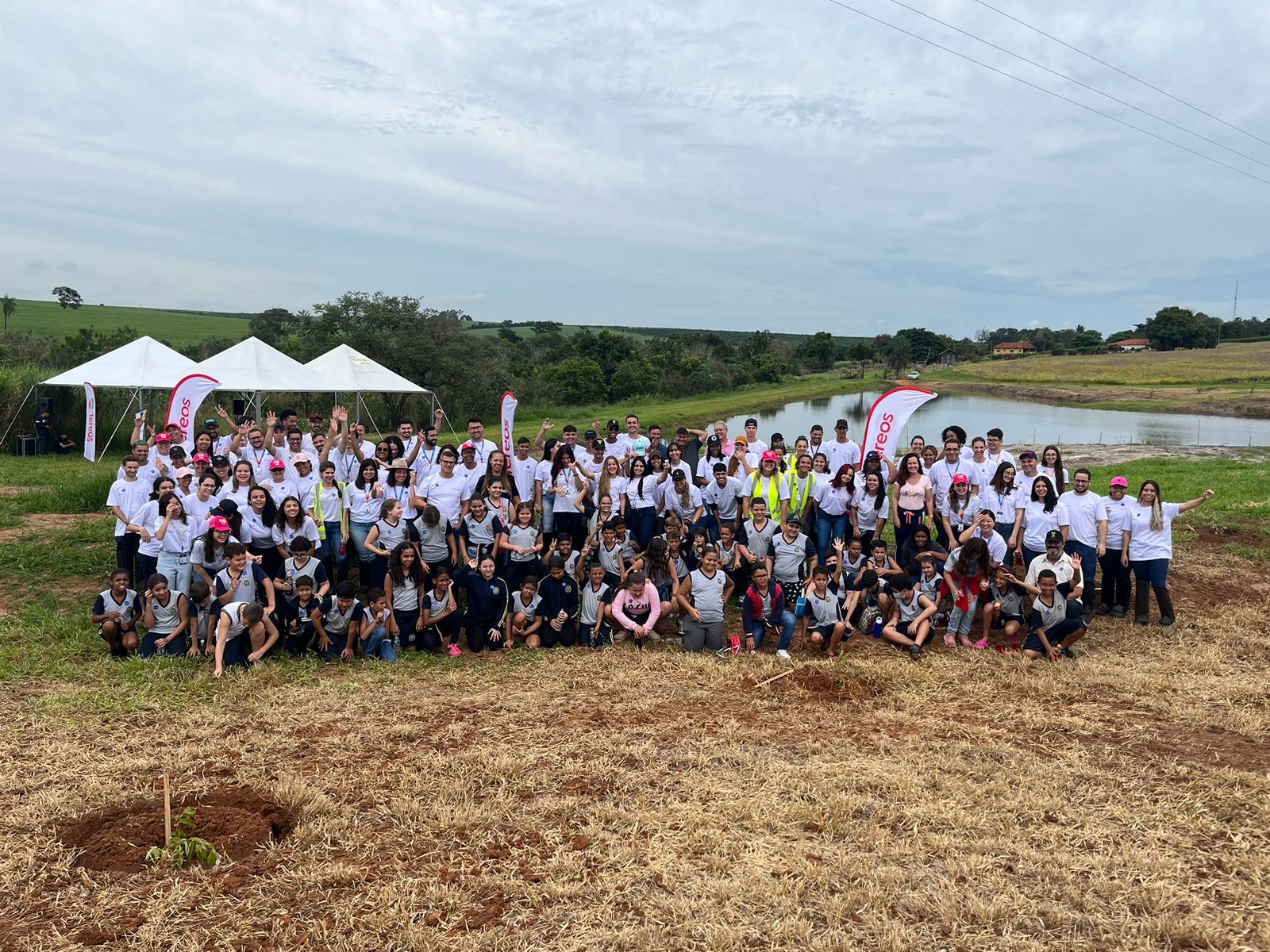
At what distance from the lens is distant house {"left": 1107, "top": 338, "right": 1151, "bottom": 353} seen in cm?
9604

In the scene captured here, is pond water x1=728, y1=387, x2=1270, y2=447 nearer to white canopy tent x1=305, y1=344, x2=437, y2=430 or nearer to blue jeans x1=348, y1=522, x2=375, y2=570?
white canopy tent x1=305, y1=344, x2=437, y2=430

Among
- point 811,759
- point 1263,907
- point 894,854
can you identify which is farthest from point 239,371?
point 1263,907

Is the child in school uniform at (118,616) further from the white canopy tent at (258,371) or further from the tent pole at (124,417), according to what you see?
the tent pole at (124,417)

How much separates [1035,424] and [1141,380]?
27.8 meters

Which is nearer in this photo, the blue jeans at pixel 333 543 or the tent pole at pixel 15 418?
the blue jeans at pixel 333 543

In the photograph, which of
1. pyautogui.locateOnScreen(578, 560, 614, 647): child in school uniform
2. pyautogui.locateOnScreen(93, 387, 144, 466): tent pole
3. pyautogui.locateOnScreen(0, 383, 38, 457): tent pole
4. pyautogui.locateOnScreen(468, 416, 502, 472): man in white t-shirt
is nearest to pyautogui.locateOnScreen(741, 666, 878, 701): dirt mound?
pyautogui.locateOnScreen(578, 560, 614, 647): child in school uniform

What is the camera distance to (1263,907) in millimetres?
4148

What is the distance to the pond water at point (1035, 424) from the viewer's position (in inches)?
1313

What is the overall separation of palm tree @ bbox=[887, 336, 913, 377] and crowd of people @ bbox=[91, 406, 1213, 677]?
79.6m

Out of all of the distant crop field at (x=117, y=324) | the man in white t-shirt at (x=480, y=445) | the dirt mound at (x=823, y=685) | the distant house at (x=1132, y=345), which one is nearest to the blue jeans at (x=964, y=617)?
the dirt mound at (x=823, y=685)

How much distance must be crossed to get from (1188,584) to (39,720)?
12176 millimetres

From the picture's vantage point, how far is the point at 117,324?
92188 mm

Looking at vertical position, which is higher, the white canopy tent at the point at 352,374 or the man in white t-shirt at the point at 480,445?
the white canopy tent at the point at 352,374

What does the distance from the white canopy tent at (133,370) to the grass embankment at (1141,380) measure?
47.3 metres
